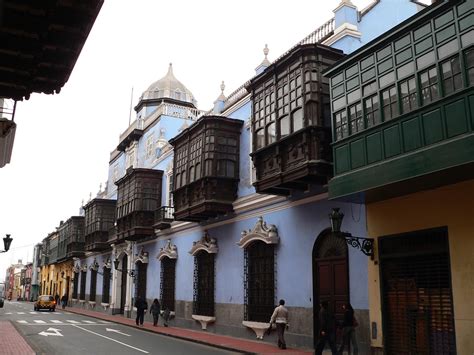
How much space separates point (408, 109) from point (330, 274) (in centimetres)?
576

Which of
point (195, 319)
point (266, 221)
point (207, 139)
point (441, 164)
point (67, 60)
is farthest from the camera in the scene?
point (195, 319)

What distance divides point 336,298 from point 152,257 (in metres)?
15.6

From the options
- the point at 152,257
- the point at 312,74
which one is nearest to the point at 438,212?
the point at 312,74

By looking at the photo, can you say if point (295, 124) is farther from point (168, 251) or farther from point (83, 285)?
point (83, 285)

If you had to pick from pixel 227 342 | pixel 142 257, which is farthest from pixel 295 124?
pixel 142 257

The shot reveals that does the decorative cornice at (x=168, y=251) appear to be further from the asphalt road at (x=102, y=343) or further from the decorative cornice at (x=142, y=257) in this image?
the asphalt road at (x=102, y=343)

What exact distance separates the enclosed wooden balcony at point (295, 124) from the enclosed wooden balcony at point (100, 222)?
23139 millimetres

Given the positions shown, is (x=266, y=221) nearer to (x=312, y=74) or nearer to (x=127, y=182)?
(x=312, y=74)

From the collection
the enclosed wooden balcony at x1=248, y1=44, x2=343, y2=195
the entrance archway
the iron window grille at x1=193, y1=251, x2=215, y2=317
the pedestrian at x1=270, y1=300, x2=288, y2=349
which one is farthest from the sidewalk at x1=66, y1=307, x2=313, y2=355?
the enclosed wooden balcony at x1=248, y1=44, x2=343, y2=195

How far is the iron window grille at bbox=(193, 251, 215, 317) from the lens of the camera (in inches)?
856

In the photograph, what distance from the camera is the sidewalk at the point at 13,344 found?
13797mm

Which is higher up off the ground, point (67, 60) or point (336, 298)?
point (67, 60)

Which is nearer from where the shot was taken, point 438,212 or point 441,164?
point 441,164

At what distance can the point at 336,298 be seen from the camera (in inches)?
582
